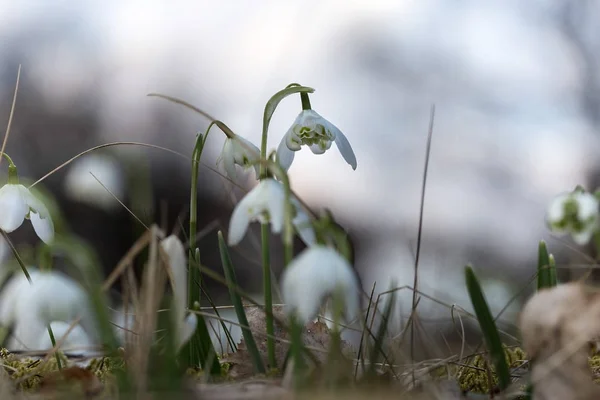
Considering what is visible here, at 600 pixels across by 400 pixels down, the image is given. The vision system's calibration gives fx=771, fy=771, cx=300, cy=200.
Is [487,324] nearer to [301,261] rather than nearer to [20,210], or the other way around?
[301,261]

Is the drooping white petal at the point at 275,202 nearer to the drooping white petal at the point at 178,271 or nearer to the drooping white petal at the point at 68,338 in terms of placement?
the drooping white petal at the point at 178,271

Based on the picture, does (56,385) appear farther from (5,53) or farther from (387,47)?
(5,53)

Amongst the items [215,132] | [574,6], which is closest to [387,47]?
[574,6]

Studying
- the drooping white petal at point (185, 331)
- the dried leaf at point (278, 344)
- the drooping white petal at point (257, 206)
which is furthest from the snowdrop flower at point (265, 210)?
the dried leaf at point (278, 344)

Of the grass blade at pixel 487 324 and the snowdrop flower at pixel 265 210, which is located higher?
the snowdrop flower at pixel 265 210

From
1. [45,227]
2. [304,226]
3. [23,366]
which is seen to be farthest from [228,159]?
[23,366]

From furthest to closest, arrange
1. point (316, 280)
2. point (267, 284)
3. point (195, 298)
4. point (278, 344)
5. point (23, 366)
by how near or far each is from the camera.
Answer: point (23, 366), point (278, 344), point (195, 298), point (267, 284), point (316, 280)

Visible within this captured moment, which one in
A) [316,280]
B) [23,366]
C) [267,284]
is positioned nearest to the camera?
[316,280]
